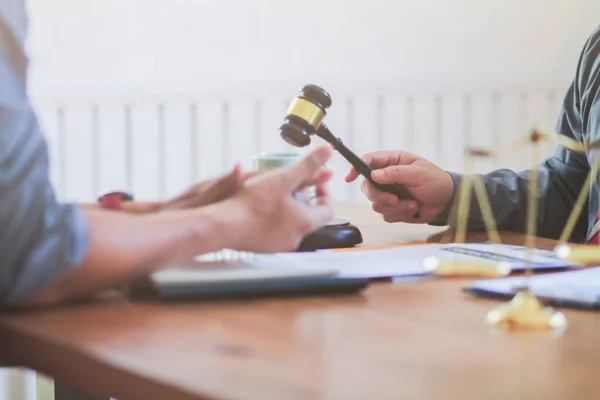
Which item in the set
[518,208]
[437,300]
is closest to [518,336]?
[437,300]

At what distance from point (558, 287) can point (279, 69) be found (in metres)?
2.05

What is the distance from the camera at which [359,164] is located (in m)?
1.31

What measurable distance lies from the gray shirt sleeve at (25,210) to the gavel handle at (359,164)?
1.67ft

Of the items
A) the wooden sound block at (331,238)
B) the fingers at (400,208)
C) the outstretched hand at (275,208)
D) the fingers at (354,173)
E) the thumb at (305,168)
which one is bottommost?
the fingers at (400,208)

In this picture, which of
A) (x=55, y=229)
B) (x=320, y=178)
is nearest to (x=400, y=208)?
(x=320, y=178)

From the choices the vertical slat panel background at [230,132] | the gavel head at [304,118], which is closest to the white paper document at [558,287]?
the gavel head at [304,118]

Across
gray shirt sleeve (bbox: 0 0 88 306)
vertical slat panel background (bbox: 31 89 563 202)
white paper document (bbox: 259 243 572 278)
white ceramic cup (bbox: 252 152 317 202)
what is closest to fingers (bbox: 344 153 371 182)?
white ceramic cup (bbox: 252 152 317 202)

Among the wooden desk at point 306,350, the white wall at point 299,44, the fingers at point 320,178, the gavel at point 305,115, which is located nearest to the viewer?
the wooden desk at point 306,350

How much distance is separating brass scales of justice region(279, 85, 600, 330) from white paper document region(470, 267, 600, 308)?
0.05ft

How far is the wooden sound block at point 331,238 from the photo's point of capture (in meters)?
1.16

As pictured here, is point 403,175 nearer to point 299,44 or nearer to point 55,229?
point 55,229

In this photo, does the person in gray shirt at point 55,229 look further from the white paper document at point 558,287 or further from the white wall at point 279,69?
the white wall at point 279,69

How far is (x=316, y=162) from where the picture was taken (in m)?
0.89

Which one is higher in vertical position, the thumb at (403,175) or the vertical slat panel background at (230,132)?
the thumb at (403,175)
